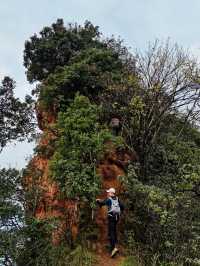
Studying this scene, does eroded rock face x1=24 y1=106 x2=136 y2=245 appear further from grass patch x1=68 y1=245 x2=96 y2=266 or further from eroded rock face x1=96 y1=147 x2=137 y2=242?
grass patch x1=68 y1=245 x2=96 y2=266

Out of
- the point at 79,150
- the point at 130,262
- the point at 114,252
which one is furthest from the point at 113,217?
the point at 79,150

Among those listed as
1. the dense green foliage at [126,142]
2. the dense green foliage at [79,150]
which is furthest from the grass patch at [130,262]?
the dense green foliage at [79,150]

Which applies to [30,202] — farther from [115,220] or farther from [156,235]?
[156,235]

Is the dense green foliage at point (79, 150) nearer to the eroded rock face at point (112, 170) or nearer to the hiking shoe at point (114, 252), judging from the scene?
the eroded rock face at point (112, 170)

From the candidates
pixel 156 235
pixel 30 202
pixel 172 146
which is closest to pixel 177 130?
pixel 172 146

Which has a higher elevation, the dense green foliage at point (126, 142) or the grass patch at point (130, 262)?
the dense green foliage at point (126, 142)

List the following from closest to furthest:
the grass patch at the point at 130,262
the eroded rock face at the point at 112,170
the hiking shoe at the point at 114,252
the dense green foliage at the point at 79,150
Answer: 1. the grass patch at the point at 130,262
2. the hiking shoe at the point at 114,252
3. the dense green foliage at the point at 79,150
4. the eroded rock face at the point at 112,170

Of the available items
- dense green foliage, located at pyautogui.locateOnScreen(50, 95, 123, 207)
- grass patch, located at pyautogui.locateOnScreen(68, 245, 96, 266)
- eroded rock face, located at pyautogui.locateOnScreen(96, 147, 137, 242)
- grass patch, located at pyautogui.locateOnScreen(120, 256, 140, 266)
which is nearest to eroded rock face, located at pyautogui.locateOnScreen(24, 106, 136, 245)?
eroded rock face, located at pyautogui.locateOnScreen(96, 147, 137, 242)

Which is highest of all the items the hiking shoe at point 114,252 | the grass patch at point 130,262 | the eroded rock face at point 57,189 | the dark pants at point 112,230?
the eroded rock face at point 57,189

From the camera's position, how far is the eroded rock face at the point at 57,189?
14.4 meters

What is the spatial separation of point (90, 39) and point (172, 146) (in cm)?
658

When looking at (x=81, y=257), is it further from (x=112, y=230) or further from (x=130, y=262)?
(x=130, y=262)

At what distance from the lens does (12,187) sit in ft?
43.7

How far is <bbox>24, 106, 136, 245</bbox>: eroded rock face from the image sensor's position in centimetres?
1437
